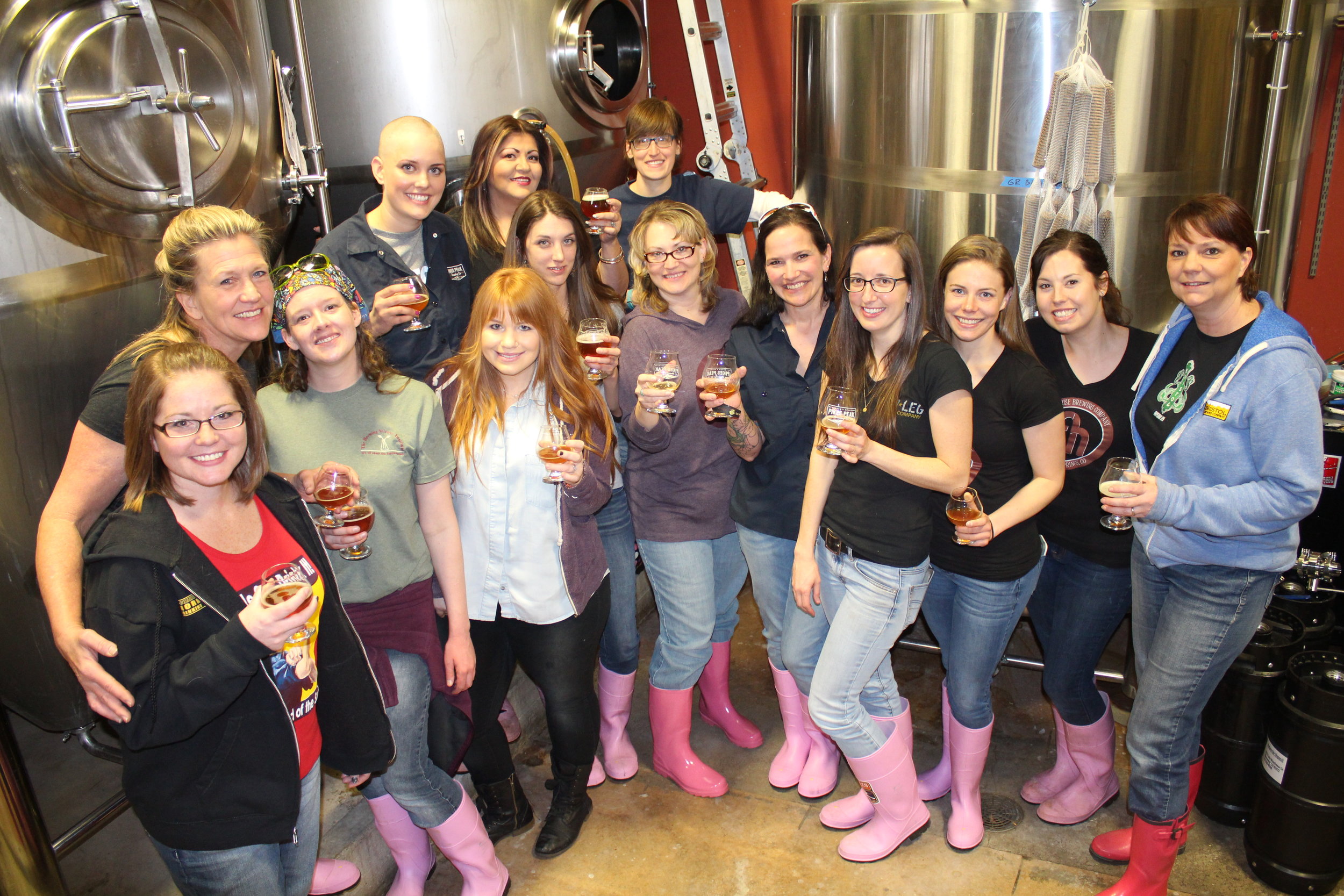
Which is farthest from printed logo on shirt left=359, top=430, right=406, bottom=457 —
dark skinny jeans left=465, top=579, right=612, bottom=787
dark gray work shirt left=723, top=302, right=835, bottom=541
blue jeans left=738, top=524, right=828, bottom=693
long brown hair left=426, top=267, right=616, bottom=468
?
blue jeans left=738, top=524, right=828, bottom=693

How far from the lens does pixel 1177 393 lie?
2762 millimetres

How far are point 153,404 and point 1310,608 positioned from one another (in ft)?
12.5

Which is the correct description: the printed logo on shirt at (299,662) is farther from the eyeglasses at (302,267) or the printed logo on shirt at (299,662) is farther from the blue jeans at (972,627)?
the blue jeans at (972,627)

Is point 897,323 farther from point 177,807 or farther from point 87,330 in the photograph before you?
point 87,330

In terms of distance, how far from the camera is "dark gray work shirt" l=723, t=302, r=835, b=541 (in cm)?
319

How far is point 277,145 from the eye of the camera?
3723 mm

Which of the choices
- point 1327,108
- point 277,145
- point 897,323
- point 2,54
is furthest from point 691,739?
point 1327,108

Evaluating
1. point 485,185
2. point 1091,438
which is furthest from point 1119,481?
point 485,185

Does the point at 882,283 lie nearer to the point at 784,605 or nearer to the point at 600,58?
the point at 784,605

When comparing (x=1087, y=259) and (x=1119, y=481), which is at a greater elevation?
(x=1087, y=259)

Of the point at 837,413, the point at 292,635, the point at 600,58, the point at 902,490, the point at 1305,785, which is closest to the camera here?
the point at 292,635

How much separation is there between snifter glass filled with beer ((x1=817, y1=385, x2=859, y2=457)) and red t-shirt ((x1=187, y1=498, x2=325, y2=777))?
4.57ft

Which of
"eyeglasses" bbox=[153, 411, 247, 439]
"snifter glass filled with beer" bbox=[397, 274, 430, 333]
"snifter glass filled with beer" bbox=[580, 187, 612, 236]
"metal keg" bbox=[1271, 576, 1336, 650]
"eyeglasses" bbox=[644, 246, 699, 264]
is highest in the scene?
"snifter glass filled with beer" bbox=[580, 187, 612, 236]

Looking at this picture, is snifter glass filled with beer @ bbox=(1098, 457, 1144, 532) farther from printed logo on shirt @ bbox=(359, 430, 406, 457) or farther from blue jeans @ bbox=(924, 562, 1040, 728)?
printed logo on shirt @ bbox=(359, 430, 406, 457)
